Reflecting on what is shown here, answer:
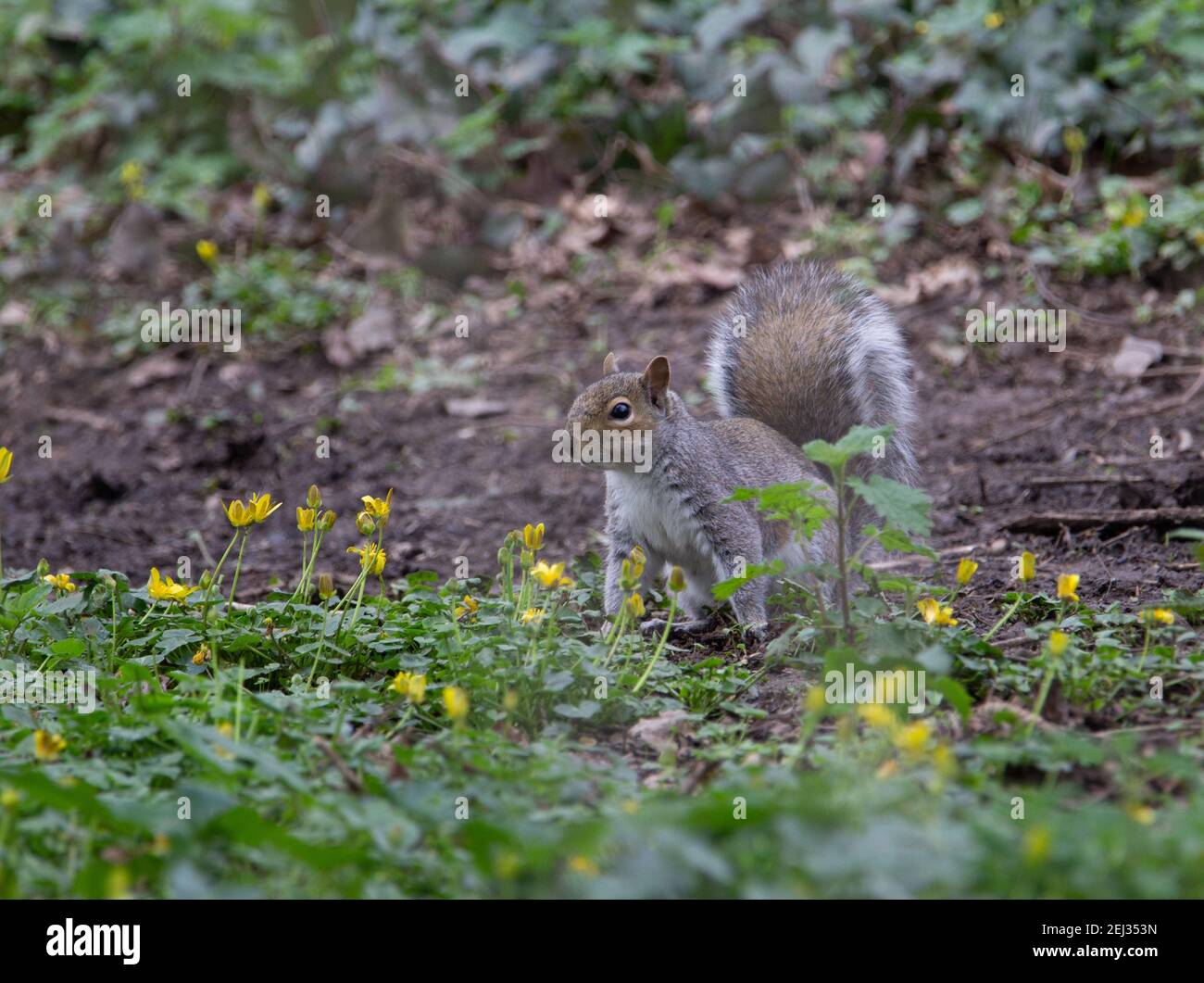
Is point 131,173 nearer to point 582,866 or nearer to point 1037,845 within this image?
point 582,866

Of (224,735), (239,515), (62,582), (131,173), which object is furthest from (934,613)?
(131,173)

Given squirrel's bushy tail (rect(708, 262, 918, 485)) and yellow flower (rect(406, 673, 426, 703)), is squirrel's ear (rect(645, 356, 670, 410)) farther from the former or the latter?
yellow flower (rect(406, 673, 426, 703))

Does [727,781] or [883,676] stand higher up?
[883,676]

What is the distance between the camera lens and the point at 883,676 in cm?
271

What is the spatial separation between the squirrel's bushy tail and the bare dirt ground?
1.85 ft

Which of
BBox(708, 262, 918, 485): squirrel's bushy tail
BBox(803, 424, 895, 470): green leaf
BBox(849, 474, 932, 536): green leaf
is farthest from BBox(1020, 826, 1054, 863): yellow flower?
BBox(708, 262, 918, 485): squirrel's bushy tail

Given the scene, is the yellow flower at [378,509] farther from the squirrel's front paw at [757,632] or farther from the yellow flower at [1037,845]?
the yellow flower at [1037,845]

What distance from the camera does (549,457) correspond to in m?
6.03

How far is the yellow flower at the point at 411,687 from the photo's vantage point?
2.66 meters

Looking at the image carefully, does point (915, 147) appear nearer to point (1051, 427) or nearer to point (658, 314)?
point (658, 314)

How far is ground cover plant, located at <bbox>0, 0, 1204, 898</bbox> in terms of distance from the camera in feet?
7.25

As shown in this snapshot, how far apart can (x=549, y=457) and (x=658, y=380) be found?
183cm
